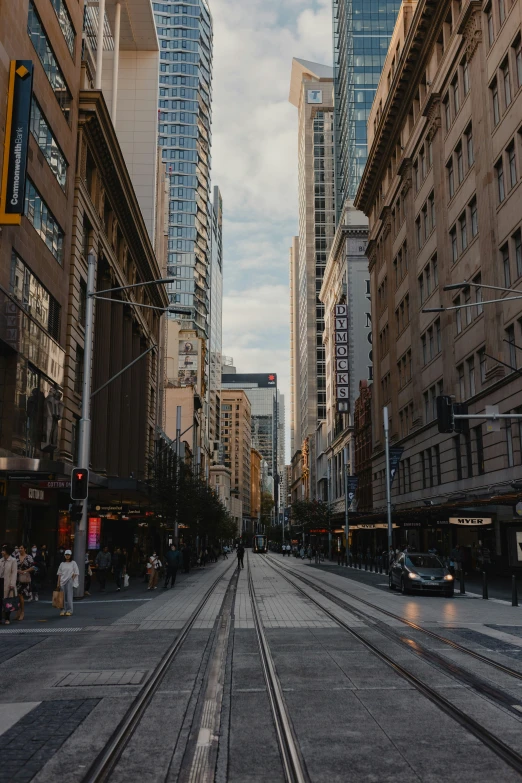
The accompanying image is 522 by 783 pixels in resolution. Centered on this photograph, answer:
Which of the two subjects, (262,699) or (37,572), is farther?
(37,572)

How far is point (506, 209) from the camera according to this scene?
122 feet

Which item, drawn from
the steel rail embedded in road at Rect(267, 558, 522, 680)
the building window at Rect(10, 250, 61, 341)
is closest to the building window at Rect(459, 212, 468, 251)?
the building window at Rect(10, 250, 61, 341)

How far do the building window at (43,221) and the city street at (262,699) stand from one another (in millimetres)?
16479

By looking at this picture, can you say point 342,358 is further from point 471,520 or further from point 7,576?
point 7,576

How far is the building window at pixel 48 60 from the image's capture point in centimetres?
2950

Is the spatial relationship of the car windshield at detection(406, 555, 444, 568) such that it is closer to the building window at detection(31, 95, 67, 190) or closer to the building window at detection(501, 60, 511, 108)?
the building window at detection(31, 95, 67, 190)

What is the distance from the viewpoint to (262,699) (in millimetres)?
9969

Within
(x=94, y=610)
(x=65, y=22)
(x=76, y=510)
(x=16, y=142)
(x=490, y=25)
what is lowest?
(x=94, y=610)

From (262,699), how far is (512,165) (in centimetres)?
3342

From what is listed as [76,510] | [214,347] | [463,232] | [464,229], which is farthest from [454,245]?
[214,347]

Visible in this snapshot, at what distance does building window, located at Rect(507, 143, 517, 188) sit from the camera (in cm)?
3634

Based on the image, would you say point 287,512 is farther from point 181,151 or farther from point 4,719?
point 4,719

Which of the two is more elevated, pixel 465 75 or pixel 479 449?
pixel 465 75

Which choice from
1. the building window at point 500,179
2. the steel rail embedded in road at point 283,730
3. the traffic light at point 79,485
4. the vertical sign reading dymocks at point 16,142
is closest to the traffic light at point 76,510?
the traffic light at point 79,485
